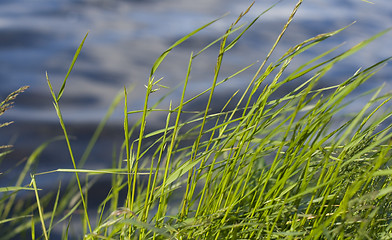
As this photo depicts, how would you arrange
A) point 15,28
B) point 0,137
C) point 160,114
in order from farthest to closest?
point 15,28 < point 160,114 < point 0,137

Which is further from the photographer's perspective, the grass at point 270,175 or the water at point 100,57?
the water at point 100,57

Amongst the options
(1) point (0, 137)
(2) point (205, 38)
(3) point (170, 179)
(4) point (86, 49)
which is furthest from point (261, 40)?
(3) point (170, 179)

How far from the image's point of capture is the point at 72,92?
4008mm

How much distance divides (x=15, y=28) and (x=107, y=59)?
41.1 inches

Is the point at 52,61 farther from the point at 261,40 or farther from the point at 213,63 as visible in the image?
the point at 261,40

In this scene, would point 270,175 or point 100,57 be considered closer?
point 270,175

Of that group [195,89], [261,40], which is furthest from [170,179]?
[261,40]

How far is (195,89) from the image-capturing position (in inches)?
159

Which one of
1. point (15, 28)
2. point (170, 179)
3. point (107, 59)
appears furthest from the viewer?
point (15, 28)

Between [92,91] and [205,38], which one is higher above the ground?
[205,38]

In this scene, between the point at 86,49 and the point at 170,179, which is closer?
the point at 170,179

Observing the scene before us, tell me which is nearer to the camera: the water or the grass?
the grass

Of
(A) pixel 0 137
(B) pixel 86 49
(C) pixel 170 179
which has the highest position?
(C) pixel 170 179

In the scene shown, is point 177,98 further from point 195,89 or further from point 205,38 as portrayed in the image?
point 205,38
